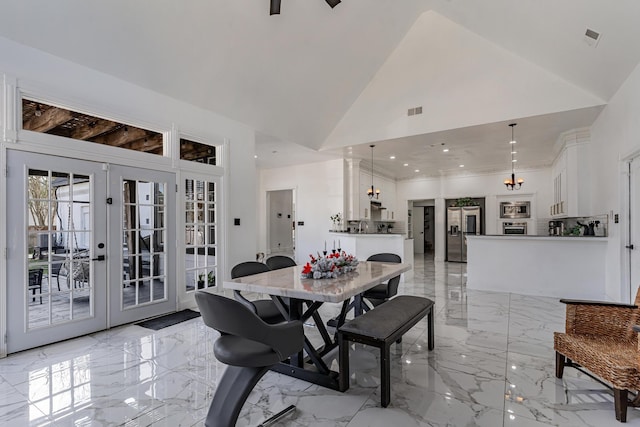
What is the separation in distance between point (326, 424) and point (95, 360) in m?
2.33

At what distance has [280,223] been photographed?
10.5 metres

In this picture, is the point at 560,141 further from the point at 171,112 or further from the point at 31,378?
the point at 31,378

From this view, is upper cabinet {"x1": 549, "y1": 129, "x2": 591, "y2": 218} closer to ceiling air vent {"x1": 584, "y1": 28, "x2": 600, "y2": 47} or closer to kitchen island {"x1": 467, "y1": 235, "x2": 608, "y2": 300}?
kitchen island {"x1": 467, "y1": 235, "x2": 608, "y2": 300}

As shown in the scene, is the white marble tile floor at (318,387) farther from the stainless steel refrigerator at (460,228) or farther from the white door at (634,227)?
the stainless steel refrigerator at (460,228)

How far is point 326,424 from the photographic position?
199cm

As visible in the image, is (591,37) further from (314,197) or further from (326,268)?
(314,197)

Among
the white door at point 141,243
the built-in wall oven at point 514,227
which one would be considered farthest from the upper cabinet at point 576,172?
the white door at point 141,243

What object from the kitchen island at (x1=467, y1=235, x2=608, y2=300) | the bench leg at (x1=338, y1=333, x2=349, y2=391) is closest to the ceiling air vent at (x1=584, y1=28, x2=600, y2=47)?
the kitchen island at (x1=467, y1=235, x2=608, y2=300)

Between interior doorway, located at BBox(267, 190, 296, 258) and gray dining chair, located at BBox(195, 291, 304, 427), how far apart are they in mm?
7647

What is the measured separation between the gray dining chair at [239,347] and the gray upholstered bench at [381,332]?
0.52 meters

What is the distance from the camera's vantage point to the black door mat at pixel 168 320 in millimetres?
3904

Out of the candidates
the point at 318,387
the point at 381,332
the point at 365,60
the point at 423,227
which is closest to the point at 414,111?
the point at 365,60

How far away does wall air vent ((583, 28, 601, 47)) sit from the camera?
11.2 feet

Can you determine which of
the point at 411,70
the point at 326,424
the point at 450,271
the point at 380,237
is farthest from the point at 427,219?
the point at 326,424
